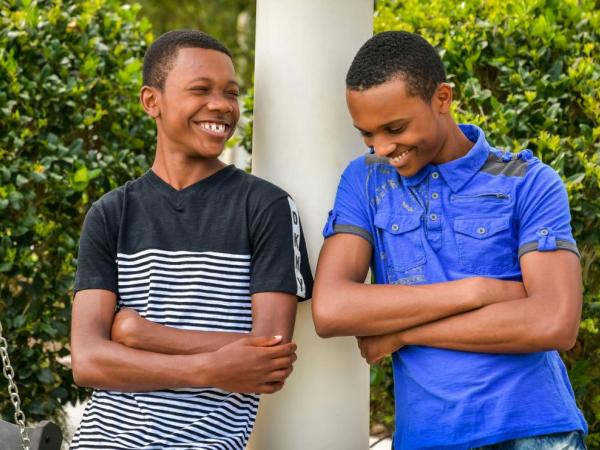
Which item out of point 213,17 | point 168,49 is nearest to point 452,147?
point 168,49

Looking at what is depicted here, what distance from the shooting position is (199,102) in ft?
11.1

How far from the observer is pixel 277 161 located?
3.60 meters

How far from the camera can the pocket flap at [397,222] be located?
3137 mm

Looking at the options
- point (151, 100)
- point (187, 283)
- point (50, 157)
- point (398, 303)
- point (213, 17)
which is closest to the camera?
point (398, 303)

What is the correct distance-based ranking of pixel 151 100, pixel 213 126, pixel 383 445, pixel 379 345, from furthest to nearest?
pixel 383 445 → pixel 151 100 → pixel 213 126 → pixel 379 345

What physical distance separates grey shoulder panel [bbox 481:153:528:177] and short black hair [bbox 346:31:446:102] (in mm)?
276

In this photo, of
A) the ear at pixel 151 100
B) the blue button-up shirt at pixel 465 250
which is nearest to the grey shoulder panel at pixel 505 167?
the blue button-up shirt at pixel 465 250

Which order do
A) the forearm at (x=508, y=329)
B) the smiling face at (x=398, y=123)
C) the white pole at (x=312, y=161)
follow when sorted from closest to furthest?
1. the forearm at (x=508, y=329)
2. the smiling face at (x=398, y=123)
3. the white pole at (x=312, y=161)

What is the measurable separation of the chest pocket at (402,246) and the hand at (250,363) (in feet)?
1.33

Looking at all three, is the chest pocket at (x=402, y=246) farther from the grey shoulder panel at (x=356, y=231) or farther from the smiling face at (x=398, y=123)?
the smiling face at (x=398, y=123)

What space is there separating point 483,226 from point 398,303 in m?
0.34

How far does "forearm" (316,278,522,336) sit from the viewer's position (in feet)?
9.73

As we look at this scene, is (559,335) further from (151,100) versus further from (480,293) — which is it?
(151,100)

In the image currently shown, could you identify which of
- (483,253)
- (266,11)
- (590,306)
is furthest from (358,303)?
(590,306)
